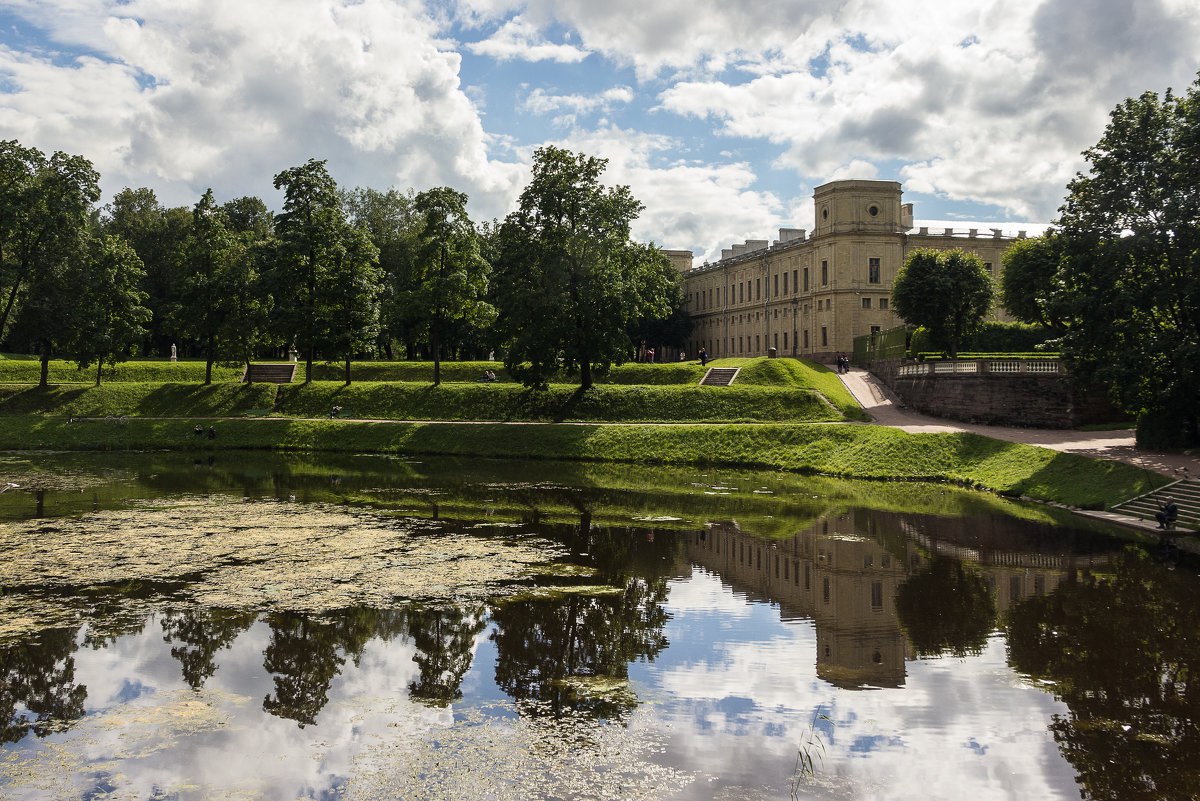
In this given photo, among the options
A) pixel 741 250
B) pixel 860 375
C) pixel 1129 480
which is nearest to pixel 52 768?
pixel 1129 480

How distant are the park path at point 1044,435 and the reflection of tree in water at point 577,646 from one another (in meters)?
22.2

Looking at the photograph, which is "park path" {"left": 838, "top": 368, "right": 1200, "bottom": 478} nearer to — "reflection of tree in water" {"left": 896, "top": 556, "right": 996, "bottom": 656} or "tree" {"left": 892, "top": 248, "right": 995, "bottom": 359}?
"tree" {"left": 892, "top": 248, "right": 995, "bottom": 359}

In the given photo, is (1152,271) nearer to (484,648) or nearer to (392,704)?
(484,648)

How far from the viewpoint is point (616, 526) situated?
26.0 m

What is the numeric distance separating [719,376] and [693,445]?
51.3 feet

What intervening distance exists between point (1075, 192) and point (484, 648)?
32327 millimetres

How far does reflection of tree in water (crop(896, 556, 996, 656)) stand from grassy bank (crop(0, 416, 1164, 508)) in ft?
43.2

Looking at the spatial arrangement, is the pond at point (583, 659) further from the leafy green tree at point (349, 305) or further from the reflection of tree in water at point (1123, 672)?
the leafy green tree at point (349, 305)

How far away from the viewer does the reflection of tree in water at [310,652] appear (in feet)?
39.5

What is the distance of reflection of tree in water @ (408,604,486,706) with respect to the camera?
41.0 feet

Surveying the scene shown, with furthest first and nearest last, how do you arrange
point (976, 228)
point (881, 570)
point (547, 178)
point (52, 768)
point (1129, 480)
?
point (976, 228), point (547, 178), point (1129, 480), point (881, 570), point (52, 768)

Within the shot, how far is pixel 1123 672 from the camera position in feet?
44.5

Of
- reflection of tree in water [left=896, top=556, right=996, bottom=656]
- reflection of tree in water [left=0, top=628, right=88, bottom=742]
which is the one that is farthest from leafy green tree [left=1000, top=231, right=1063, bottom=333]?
reflection of tree in water [left=0, top=628, right=88, bottom=742]

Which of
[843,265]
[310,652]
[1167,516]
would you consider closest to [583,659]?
[310,652]
